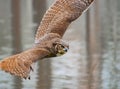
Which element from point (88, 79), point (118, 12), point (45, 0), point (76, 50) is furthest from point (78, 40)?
point (45, 0)

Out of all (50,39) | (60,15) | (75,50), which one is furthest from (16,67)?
(75,50)

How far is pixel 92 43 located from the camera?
13531 millimetres

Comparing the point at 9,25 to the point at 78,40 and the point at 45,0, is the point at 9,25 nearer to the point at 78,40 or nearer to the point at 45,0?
the point at 78,40

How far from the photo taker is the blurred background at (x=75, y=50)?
30.3 ft

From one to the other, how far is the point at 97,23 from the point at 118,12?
96.1 inches

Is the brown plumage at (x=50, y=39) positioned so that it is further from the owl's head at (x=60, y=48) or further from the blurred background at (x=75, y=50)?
the blurred background at (x=75, y=50)

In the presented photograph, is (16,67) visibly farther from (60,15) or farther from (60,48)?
(60,15)

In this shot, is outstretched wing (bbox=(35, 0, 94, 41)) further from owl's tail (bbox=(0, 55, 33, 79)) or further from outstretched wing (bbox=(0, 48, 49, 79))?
owl's tail (bbox=(0, 55, 33, 79))

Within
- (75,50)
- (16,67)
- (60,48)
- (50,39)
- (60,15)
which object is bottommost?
(16,67)

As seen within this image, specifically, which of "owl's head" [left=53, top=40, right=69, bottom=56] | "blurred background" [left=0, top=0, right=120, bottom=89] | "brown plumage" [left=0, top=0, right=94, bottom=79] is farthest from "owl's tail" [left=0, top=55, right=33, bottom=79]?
"blurred background" [left=0, top=0, right=120, bottom=89]

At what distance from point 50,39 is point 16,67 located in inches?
17.5

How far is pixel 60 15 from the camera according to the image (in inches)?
162

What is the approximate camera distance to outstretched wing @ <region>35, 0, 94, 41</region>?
4045mm

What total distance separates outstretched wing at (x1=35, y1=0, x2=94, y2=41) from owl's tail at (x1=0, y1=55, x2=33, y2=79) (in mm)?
533
